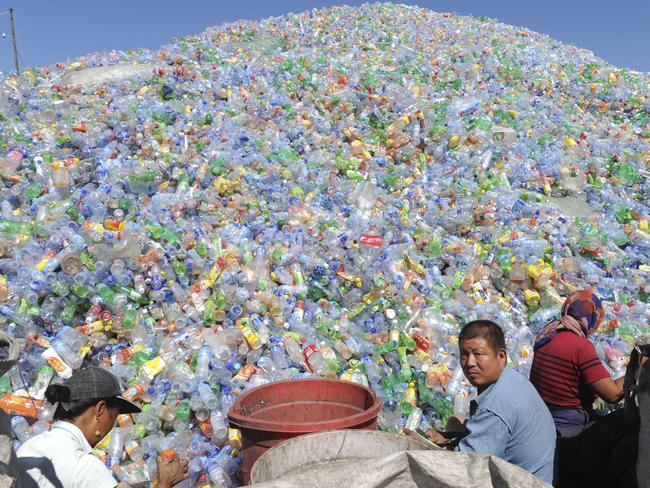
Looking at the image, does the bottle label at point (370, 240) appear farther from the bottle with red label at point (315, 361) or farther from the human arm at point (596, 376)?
the human arm at point (596, 376)

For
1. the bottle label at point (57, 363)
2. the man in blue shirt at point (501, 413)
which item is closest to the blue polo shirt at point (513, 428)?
the man in blue shirt at point (501, 413)

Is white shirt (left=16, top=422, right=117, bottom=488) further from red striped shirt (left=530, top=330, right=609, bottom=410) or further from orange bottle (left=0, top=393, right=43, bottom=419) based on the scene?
red striped shirt (left=530, top=330, right=609, bottom=410)

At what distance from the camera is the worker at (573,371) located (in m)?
3.22

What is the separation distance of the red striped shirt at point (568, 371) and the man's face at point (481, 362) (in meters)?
0.90

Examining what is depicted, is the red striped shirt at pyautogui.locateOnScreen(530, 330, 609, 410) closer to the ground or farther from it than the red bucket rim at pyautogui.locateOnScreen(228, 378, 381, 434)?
farther from it

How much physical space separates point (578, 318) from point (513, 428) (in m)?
1.30

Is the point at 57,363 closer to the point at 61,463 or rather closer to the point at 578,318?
the point at 61,463

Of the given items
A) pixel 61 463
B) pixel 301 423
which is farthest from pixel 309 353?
pixel 61 463

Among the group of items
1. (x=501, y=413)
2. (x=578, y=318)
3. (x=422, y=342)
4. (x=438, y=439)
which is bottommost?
(x=438, y=439)

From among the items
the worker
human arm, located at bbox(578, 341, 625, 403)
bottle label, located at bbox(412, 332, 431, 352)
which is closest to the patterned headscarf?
the worker

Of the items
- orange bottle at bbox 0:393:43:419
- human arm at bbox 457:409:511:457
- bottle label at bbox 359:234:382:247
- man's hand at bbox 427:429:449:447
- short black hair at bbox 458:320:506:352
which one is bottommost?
man's hand at bbox 427:429:449:447

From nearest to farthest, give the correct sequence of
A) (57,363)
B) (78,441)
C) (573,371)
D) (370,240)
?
(78,441) < (573,371) < (57,363) < (370,240)

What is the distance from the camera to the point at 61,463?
221 centimetres

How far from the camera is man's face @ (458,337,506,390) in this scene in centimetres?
258
